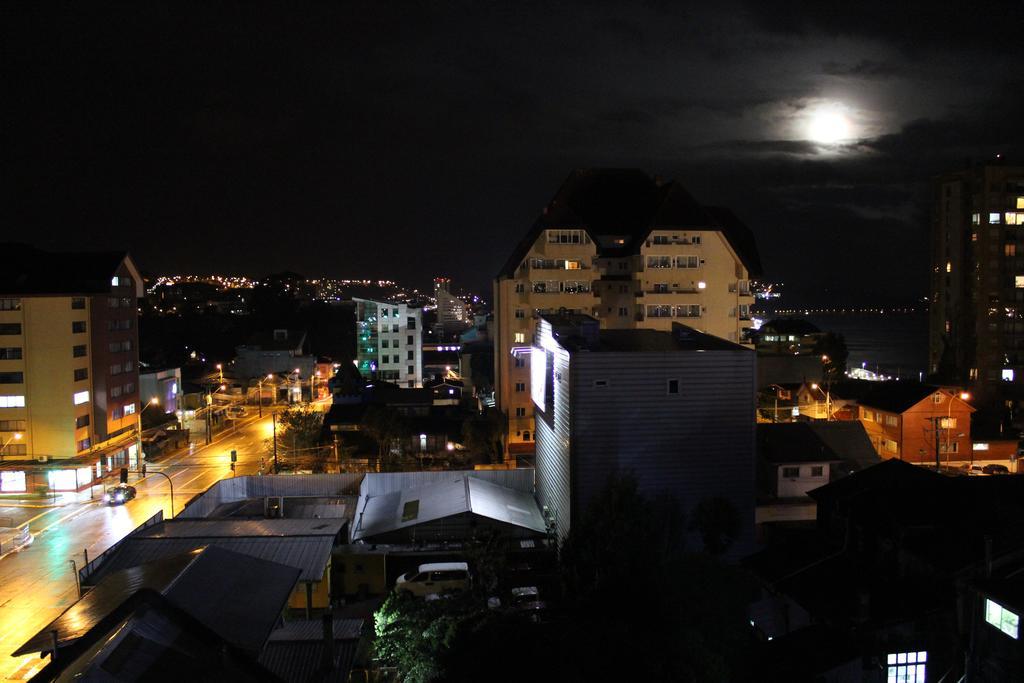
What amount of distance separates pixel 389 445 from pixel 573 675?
15.9m

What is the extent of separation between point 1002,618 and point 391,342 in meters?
30.4

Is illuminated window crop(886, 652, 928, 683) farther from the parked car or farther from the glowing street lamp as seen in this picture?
the glowing street lamp

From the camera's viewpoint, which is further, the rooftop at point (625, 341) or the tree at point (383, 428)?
the tree at point (383, 428)

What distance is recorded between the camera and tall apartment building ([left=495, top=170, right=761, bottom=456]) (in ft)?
75.2

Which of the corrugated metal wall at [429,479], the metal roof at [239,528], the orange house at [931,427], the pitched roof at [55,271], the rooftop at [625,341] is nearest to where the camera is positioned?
the metal roof at [239,528]

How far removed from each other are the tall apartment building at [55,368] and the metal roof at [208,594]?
499 inches

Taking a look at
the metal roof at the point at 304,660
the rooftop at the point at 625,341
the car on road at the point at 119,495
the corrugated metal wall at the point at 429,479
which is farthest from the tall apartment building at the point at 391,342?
the metal roof at the point at 304,660

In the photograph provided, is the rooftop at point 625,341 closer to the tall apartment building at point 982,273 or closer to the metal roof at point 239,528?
the metal roof at point 239,528

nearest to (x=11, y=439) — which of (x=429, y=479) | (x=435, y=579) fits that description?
(x=429, y=479)

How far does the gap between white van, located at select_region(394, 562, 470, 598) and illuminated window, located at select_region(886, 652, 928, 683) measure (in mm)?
5777

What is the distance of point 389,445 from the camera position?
2120cm

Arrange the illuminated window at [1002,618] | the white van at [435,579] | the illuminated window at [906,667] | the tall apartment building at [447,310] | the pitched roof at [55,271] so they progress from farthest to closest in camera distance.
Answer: the tall apartment building at [447,310] → the pitched roof at [55,271] → the white van at [435,579] → the illuminated window at [906,667] → the illuminated window at [1002,618]

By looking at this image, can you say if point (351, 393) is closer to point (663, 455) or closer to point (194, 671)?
point (663, 455)

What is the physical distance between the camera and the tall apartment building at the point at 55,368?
21141mm
